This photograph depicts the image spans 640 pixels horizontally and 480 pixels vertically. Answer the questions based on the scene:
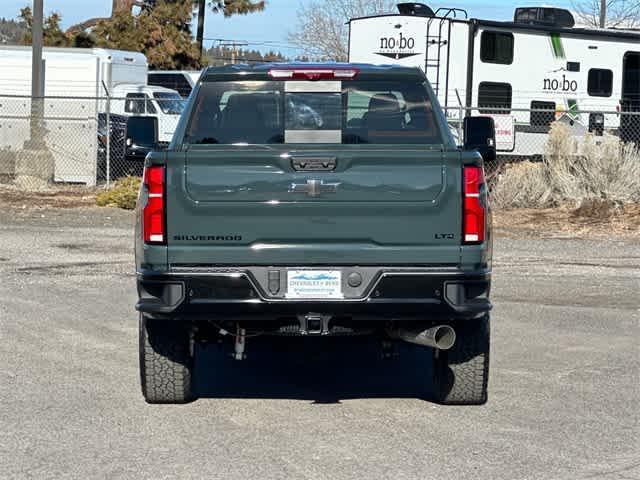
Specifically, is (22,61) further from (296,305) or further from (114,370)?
(296,305)

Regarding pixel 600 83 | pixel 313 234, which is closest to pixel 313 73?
pixel 313 234

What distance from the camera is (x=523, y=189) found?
781 inches

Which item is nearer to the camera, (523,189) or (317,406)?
(317,406)

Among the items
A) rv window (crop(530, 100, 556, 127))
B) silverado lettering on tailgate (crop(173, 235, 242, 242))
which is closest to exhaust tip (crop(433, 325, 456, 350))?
silverado lettering on tailgate (crop(173, 235, 242, 242))

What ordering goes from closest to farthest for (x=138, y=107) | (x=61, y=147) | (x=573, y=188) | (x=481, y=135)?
(x=481, y=135), (x=573, y=188), (x=61, y=147), (x=138, y=107)

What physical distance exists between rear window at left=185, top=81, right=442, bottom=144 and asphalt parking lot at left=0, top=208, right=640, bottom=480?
157cm

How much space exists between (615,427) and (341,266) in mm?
1748

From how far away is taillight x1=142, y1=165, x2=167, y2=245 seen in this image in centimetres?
655

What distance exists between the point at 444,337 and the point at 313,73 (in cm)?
187

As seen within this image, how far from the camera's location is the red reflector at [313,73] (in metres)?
7.60

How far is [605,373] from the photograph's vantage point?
839 cm

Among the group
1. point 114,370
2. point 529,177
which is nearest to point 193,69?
point 529,177

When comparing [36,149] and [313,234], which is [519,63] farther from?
[313,234]

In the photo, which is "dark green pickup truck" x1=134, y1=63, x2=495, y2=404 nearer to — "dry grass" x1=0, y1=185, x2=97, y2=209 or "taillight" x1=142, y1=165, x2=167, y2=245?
"taillight" x1=142, y1=165, x2=167, y2=245
